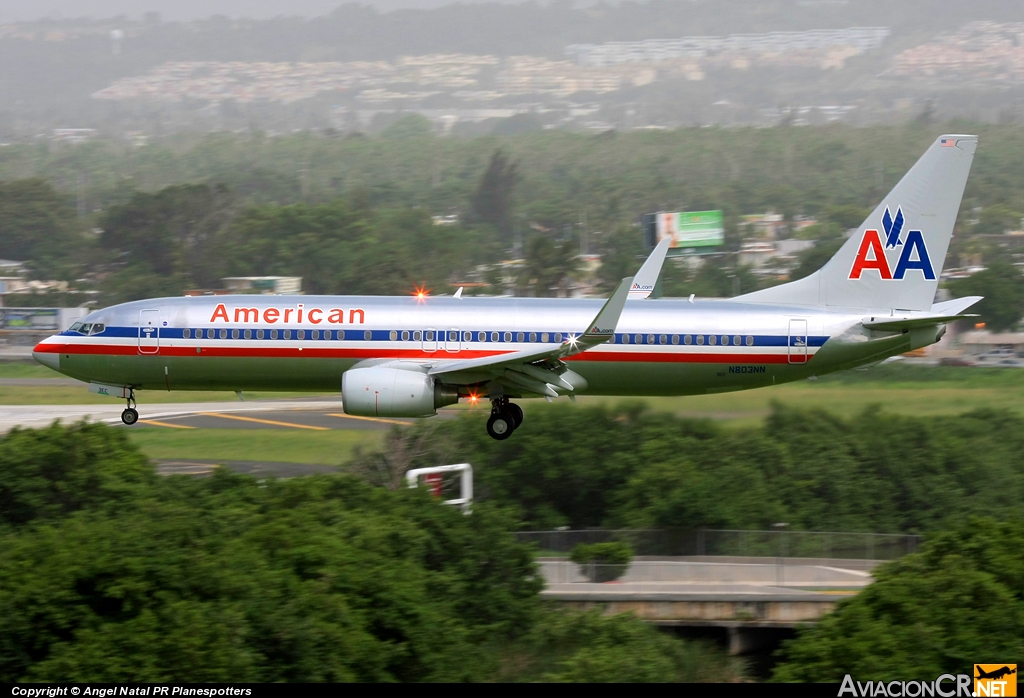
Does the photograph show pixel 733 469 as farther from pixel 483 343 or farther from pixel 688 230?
pixel 688 230

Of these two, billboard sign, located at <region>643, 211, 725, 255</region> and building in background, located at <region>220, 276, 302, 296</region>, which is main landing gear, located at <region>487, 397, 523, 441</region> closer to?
building in background, located at <region>220, 276, 302, 296</region>

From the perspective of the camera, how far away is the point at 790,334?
3697cm

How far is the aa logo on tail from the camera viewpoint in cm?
3841

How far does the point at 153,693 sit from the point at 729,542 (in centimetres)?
2364

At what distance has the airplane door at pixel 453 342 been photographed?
118 feet

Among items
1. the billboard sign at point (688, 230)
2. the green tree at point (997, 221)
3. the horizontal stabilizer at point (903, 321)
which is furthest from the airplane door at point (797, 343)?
the green tree at point (997, 221)

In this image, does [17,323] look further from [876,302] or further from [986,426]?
[876,302]

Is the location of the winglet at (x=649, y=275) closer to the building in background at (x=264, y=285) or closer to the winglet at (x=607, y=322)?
the winglet at (x=607, y=322)

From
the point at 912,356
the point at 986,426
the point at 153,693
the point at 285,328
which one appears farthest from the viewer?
the point at 912,356

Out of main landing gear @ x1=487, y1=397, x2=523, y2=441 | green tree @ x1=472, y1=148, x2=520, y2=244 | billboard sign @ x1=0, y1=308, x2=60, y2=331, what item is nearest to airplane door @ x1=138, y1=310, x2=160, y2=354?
main landing gear @ x1=487, y1=397, x2=523, y2=441

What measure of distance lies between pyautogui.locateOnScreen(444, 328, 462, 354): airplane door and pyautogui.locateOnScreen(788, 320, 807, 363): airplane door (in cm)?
990

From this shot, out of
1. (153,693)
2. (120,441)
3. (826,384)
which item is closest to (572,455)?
(826,384)

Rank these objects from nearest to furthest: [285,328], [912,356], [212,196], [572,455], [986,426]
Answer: [285,328] < [572,455] < [986,426] < [912,356] < [212,196]

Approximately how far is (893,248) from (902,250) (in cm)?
28
